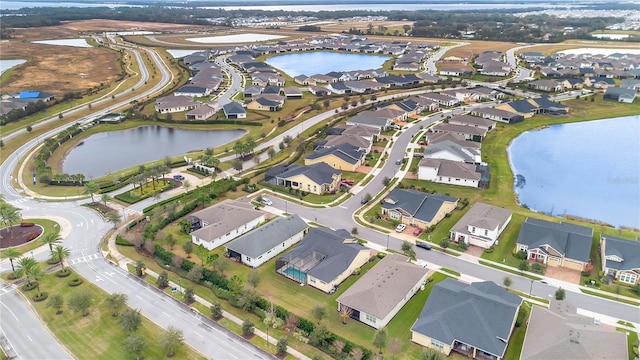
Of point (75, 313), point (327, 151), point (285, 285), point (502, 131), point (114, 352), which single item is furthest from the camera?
point (502, 131)

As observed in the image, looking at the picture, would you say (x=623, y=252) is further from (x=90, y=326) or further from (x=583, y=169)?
(x=90, y=326)

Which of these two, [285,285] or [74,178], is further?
[74,178]

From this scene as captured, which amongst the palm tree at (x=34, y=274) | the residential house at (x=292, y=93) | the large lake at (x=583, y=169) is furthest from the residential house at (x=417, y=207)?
the residential house at (x=292, y=93)

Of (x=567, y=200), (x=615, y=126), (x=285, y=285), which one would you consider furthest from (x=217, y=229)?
(x=615, y=126)

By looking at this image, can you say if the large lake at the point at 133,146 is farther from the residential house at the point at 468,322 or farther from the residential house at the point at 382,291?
the residential house at the point at 468,322

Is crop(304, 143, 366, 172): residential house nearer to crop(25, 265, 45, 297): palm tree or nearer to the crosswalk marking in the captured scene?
the crosswalk marking

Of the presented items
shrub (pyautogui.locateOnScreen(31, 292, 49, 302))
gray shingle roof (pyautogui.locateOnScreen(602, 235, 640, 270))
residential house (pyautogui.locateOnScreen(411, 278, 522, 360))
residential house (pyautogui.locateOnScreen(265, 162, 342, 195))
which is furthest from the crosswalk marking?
gray shingle roof (pyautogui.locateOnScreen(602, 235, 640, 270))

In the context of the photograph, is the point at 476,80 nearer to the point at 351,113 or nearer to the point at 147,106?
the point at 351,113
